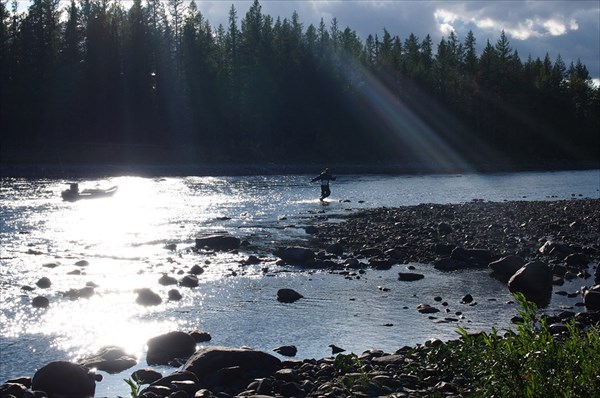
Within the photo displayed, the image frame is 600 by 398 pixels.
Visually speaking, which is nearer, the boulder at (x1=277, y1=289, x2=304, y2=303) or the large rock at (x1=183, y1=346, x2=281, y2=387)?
the large rock at (x1=183, y1=346, x2=281, y2=387)

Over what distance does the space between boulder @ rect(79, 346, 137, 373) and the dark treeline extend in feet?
220

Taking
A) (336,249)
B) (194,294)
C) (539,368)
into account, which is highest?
(539,368)

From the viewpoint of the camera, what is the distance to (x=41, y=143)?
282 ft

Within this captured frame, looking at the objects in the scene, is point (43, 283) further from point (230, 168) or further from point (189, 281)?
point (230, 168)

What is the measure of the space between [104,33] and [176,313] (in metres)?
88.3

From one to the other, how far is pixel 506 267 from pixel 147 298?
10209mm

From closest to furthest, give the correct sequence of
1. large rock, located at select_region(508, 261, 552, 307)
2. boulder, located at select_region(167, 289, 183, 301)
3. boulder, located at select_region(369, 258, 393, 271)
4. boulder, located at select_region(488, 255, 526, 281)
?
large rock, located at select_region(508, 261, 552, 307)
boulder, located at select_region(167, 289, 183, 301)
boulder, located at select_region(488, 255, 526, 281)
boulder, located at select_region(369, 258, 393, 271)

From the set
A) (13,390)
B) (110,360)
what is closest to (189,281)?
(110,360)

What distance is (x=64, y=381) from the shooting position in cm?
1194

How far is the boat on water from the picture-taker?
47.1m

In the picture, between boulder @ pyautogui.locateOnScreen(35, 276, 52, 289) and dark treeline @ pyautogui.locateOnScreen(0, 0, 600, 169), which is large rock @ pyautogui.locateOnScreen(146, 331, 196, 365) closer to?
boulder @ pyautogui.locateOnScreen(35, 276, 52, 289)

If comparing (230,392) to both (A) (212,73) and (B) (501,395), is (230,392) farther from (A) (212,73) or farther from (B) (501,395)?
(A) (212,73)

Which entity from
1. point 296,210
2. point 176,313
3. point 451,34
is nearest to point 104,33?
point 296,210

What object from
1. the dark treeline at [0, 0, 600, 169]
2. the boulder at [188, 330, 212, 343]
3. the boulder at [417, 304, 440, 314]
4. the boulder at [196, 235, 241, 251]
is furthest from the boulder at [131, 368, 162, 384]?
the dark treeline at [0, 0, 600, 169]
